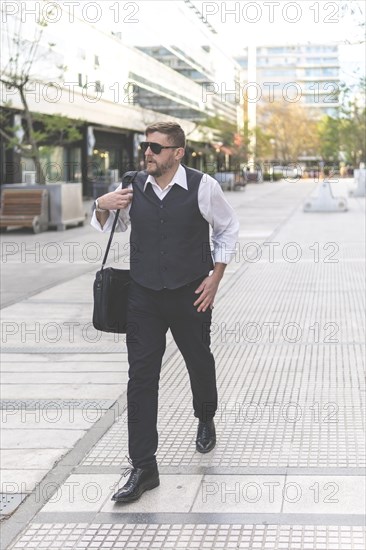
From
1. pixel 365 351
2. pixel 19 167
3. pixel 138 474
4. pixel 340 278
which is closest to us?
pixel 138 474

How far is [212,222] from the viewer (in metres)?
4.71

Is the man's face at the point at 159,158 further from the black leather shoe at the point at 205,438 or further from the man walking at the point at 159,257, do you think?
the black leather shoe at the point at 205,438

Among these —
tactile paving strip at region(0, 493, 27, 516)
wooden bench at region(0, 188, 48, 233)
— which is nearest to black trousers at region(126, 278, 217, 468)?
tactile paving strip at region(0, 493, 27, 516)

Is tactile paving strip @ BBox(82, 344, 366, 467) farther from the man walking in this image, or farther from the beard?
the beard

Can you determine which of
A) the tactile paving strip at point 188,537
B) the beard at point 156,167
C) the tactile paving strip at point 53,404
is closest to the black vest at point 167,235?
the beard at point 156,167

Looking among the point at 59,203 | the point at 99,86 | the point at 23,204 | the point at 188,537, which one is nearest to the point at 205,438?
the point at 188,537

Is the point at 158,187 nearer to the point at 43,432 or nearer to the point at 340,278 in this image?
the point at 43,432

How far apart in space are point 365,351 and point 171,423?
266 cm

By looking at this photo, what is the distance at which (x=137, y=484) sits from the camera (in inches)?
179

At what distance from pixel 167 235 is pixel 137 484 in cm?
120

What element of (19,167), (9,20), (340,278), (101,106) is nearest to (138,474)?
(340,278)

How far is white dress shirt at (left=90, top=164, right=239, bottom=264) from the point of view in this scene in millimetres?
4637

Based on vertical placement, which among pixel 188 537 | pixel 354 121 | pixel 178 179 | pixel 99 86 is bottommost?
pixel 188 537

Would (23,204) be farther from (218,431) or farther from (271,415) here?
(218,431)
